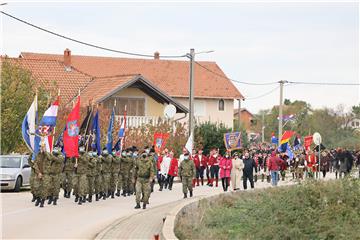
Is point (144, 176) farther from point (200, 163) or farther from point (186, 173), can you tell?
point (200, 163)

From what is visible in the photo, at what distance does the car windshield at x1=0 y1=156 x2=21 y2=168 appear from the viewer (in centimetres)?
3041

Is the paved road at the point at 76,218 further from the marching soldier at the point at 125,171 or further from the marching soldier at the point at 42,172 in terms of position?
the marching soldier at the point at 125,171

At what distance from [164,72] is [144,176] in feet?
155

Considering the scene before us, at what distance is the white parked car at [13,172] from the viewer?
96.9 feet

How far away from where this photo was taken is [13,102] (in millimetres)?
36250

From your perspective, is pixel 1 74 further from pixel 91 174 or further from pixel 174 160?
pixel 91 174

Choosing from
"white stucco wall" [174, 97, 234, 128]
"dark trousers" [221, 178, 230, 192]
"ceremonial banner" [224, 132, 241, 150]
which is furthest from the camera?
"white stucco wall" [174, 97, 234, 128]

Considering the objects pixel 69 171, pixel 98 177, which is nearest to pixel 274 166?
pixel 98 177

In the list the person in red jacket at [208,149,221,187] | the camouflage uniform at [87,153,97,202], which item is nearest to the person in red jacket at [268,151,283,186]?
the person in red jacket at [208,149,221,187]

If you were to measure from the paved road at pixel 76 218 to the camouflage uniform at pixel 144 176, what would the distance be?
0.46 metres

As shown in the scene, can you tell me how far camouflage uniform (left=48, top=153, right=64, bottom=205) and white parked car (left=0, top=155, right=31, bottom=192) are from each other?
5624 millimetres

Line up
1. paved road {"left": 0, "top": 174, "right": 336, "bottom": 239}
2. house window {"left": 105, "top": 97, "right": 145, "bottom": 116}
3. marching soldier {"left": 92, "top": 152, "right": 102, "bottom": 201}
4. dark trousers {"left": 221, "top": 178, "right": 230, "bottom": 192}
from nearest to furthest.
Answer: paved road {"left": 0, "top": 174, "right": 336, "bottom": 239}, marching soldier {"left": 92, "top": 152, "right": 102, "bottom": 201}, dark trousers {"left": 221, "top": 178, "right": 230, "bottom": 192}, house window {"left": 105, "top": 97, "right": 145, "bottom": 116}

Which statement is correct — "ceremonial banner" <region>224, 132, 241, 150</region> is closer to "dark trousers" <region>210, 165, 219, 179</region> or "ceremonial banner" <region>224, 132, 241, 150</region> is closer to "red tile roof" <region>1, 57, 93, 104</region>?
"dark trousers" <region>210, 165, 219, 179</region>

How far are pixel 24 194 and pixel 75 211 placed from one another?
21.3 ft
